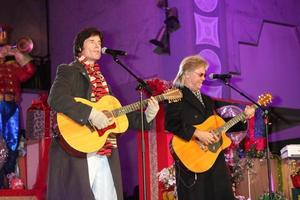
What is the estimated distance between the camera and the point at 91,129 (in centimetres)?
325

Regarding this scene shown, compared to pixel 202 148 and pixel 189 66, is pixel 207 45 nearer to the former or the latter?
pixel 189 66

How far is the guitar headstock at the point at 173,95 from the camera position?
373cm

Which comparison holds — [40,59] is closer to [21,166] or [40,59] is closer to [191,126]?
[21,166]

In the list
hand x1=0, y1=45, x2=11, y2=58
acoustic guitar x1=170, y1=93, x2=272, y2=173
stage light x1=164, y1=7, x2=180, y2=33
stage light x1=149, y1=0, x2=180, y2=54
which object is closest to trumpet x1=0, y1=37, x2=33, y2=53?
hand x1=0, y1=45, x2=11, y2=58

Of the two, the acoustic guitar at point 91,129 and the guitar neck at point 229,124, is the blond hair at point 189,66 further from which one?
the acoustic guitar at point 91,129

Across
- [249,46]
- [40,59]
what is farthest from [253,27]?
[40,59]

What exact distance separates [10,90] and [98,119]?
5.57m

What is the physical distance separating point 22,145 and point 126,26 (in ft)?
9.34

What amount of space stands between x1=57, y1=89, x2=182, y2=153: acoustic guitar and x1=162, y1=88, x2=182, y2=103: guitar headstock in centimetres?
39

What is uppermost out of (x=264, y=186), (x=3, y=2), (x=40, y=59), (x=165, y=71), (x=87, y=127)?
(x=3, y=2)

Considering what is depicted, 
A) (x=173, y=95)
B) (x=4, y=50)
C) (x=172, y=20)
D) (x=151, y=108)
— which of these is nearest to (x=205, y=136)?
(x=173, y=95)

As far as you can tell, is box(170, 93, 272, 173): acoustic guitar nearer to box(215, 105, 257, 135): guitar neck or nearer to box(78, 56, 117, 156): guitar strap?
box(215, 105, 257, 135): guitar neck

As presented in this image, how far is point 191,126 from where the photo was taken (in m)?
3.96

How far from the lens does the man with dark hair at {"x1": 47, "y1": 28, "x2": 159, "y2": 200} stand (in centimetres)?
317
